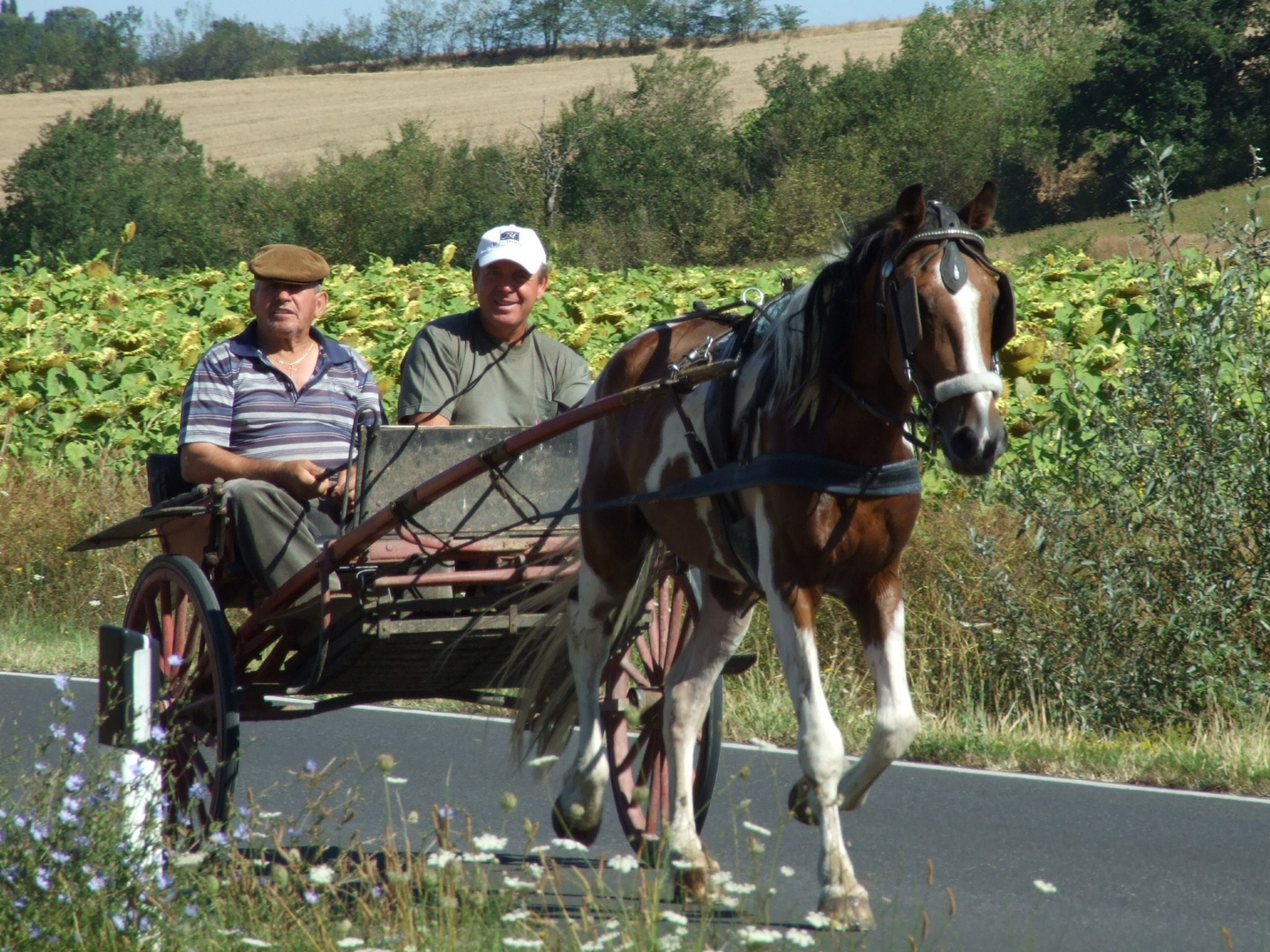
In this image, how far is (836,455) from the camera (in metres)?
4.06

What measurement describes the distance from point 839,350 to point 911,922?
1.69m

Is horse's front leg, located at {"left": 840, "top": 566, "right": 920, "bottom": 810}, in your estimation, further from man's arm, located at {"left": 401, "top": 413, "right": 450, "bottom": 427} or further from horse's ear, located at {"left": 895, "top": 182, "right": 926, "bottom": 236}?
man's arm, located at {"left": 401, "top": 413, "right": 450, "bottom": 427}

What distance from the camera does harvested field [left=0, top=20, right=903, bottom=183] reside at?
6134 cm

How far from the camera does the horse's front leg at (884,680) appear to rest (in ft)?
13.2

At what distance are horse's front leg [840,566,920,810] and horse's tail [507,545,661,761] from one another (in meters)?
1.20

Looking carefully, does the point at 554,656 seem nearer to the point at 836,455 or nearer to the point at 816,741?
the point at 816,741

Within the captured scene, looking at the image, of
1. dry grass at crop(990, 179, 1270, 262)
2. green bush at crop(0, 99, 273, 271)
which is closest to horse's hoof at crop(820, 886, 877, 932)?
green bush at crop(0, 99, 273, 271)

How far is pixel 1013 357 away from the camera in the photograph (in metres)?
9.92

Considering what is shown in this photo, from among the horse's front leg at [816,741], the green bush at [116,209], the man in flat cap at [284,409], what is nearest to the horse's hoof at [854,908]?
the horse's front leg at [816,741]

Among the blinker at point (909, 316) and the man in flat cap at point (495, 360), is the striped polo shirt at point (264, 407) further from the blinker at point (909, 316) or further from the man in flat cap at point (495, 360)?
the blinker at point (909, 316)

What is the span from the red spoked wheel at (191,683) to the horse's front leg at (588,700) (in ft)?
3.50

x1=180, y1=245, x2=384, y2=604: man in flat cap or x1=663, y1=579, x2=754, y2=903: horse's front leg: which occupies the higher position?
x1=180, y1=245, x2=384, y2=604: man in flat cap

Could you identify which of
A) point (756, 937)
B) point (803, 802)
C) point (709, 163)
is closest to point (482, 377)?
point (803, 802)

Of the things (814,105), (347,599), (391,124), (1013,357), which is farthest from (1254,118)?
(347,599)
